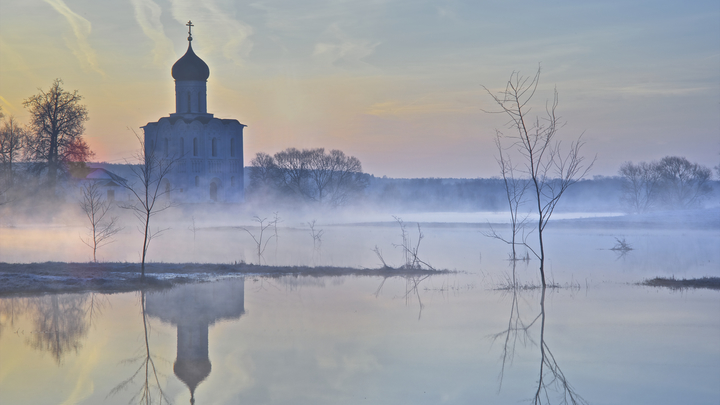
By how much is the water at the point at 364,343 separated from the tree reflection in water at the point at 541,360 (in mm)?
33

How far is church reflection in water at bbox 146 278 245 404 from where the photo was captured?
736 cm

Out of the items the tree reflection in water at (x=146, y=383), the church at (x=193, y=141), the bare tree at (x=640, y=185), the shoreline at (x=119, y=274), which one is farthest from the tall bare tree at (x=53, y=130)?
the bare tree at (x=640, y=185)

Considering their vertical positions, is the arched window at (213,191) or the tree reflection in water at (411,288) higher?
the arched window at (213,191)

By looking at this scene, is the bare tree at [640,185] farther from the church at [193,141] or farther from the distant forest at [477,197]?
the church at [193,141]

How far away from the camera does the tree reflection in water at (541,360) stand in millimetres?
6395

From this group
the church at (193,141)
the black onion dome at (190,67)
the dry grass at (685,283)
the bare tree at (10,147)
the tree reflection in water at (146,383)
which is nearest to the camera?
the tree reflection in water at (146,383)

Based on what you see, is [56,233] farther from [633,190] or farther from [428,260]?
[633,190]

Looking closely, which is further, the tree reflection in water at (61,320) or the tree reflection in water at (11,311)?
the tree reflection in water at (11,311)

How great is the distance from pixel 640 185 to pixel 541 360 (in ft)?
195

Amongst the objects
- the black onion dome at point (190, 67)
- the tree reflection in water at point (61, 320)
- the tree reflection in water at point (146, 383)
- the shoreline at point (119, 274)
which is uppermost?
the black onion dome at point (190, 67)

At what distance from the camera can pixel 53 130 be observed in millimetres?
36281

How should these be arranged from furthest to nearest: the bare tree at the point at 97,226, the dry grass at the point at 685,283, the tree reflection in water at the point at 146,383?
the bare tree at the point at 97,226 < the dry grass at the point at 685,283 < the tree reflection in water at the point at 146,383

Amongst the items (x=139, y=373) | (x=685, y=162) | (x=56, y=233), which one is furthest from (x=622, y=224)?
(x=139, y=373)

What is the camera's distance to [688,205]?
5684 centimetres
